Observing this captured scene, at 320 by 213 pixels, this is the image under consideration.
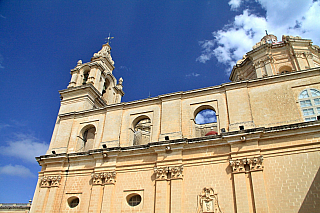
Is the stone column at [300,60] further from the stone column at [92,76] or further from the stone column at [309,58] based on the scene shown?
the stone column at [92,76]

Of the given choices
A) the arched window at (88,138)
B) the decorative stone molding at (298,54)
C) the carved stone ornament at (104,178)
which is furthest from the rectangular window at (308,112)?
the arched window at (88,138)

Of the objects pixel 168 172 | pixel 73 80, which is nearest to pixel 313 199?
pixel 168 172

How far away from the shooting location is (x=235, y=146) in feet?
45.3

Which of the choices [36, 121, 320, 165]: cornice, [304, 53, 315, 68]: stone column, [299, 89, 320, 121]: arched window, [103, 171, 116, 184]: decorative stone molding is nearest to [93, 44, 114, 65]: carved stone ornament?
[36, 121, 320, 165]: cornice

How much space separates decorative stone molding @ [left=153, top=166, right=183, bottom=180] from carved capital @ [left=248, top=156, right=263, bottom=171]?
12.7ft

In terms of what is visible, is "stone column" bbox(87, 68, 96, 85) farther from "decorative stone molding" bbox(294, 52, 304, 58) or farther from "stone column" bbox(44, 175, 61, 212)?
"decorative stone molding" bbox(294, 52, 304, 58)

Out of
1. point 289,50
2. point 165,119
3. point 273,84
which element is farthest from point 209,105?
point 289,50

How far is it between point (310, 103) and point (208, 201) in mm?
7918

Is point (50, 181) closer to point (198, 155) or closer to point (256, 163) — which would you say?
point (198, 155)

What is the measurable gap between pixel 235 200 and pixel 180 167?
346 cm

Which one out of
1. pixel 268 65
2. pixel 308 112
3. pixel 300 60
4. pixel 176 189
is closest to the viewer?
pixel 308 112

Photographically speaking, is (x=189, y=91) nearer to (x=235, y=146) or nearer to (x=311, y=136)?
(x=235, y=146)

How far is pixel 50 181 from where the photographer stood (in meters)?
17.6

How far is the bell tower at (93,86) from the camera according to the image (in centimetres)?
2172
